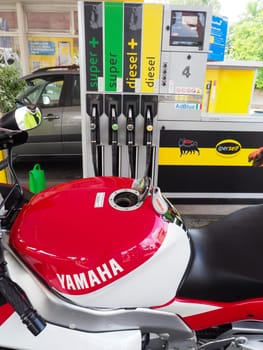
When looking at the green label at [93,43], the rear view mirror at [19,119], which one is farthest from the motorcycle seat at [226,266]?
the green label at [93,43]

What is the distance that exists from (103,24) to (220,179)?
1.73 metres

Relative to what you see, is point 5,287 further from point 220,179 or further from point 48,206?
point 220,179

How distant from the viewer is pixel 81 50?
2254mm

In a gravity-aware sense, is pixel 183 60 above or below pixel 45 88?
above

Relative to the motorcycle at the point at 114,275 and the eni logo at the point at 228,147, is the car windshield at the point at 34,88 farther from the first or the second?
the motorcycle at the point at 114,275

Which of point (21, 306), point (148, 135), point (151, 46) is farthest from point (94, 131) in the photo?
point (21, 306)

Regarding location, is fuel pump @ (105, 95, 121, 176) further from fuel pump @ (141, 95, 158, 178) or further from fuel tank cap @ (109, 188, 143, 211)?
fuel tank cap @ (109, 188, 143, 211)

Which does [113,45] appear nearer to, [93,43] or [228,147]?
[93,43]

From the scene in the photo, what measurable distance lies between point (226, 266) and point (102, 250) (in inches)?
16.7

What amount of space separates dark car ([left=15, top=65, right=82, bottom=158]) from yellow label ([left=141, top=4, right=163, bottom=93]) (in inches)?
58.0

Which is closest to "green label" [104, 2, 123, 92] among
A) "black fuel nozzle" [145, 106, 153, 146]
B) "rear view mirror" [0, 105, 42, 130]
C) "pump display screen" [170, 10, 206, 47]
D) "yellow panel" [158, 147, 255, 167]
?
"black fuel nozzle" [145, 106, 153, 146]

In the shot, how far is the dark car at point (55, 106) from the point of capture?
11.7 ft

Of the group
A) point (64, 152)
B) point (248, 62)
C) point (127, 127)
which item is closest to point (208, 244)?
point (127, 127)

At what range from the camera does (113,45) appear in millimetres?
2242
